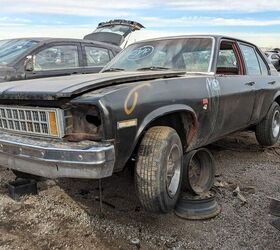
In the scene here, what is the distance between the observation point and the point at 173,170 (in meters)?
3.62

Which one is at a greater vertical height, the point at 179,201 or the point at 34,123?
the point at 34,123

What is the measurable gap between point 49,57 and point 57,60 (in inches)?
6.5

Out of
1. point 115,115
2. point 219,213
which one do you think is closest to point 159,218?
point 219,213

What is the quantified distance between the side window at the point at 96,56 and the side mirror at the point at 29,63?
125cm

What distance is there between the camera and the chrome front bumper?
291 cm

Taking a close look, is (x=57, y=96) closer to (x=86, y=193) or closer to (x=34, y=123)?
(x=34, y=123)

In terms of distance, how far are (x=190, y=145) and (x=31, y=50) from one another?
4.31 m

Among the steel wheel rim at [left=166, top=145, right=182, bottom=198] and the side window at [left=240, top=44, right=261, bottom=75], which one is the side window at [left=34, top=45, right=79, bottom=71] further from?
the steel wheel rim at [left=166, top=145, right=182, bottom=198]

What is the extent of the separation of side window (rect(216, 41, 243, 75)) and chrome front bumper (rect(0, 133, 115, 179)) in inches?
88.4

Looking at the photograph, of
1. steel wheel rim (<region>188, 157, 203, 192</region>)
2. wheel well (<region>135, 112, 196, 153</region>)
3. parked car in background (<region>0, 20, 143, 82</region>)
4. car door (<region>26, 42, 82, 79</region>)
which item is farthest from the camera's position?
car door (<region>26, 42, 82, 79</region>)

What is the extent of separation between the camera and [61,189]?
438 cm

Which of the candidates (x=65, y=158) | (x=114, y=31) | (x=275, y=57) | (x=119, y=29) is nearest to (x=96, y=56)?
(x=114, y=31)

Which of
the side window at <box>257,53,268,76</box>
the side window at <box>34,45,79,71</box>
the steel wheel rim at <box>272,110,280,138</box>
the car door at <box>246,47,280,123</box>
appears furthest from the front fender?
the side window at <box>34,45,79,71</box>

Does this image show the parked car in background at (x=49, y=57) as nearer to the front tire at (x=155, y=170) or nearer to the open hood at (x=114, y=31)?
the open hood at (x=114, y=31)
